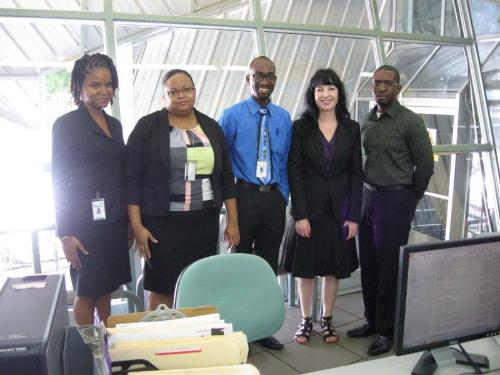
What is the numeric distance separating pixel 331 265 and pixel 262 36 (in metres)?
1.78

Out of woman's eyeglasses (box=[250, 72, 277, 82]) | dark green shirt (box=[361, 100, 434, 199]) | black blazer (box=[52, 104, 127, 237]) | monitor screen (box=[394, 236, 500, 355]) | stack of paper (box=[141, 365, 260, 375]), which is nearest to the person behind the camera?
stack of paper (box=[141, 365, 260, 375])

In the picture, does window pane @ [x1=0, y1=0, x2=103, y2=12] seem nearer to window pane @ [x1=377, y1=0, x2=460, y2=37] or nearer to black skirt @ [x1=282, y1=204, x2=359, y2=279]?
black skirt @ [x1=282, y1=204, x2=359, y2=279]

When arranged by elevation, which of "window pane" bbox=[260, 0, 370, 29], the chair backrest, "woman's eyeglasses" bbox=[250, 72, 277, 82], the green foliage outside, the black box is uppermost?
"window pane" bbox=[260, 0, 370, 29]

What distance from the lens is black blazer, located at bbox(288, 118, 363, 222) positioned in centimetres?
270

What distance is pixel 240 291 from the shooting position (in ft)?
6.06

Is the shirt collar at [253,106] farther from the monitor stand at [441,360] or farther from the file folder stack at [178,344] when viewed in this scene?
the file folder stack at [178,344]

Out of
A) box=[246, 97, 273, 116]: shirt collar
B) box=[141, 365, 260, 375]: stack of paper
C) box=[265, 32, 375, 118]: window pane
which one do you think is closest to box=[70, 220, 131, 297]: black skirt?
box=[246, 97, 273, 116]: shirt collar

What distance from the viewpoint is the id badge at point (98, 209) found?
84.3 inches

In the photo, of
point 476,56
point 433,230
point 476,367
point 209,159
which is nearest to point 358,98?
point 476,56

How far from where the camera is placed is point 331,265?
2.84 meters

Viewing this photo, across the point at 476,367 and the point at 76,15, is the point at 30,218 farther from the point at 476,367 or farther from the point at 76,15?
the point at 476,367

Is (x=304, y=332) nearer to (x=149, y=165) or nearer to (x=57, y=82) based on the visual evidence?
(x=149, y=165)

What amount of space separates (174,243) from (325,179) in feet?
3.05

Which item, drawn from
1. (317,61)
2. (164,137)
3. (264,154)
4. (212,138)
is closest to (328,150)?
(264,154)
